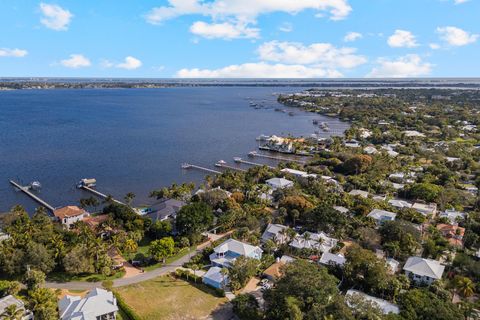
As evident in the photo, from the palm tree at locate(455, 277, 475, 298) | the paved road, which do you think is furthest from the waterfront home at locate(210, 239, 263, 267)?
the palm tree at locate(455, 277, 475, 298)

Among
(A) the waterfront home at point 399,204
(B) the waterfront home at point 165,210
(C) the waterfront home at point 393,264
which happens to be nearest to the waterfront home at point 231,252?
(B) the waterfront home at point 165,210

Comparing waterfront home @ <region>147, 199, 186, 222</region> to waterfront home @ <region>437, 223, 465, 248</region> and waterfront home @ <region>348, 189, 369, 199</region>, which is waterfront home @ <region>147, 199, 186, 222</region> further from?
waterfront home @ <region>437, 223, 465, 248</region>

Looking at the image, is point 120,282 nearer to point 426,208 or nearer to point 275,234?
point 275,234

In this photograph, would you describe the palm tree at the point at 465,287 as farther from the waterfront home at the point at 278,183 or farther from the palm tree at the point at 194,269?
the waterfront home at the point at 278,183

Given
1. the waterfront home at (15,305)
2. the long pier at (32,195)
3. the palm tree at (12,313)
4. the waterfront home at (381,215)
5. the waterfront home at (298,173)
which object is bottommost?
the long pier at (32,195)

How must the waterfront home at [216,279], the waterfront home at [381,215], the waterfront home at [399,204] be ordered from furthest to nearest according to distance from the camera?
the waterfront home at [399,204]
the waterfront home at [381,215]
the waterfront home at [216,279]

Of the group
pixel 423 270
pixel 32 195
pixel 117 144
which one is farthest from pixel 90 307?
Answer: pixel 117 144

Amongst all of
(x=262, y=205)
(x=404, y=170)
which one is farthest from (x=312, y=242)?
(x=404, y=170)
